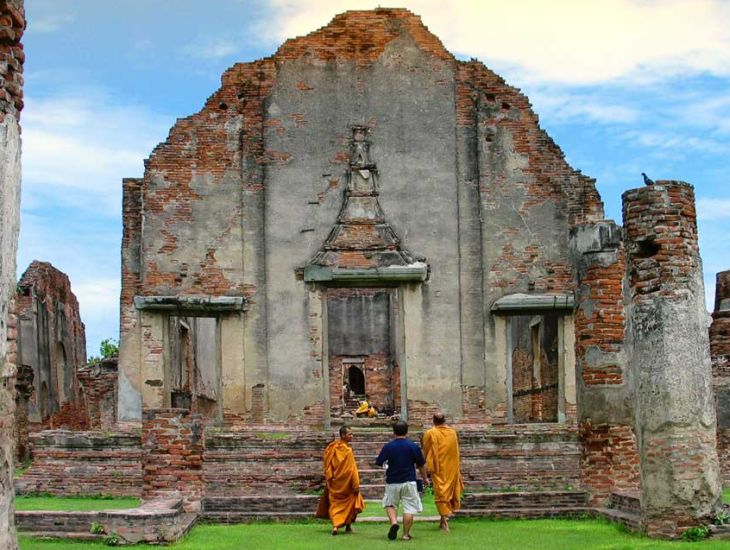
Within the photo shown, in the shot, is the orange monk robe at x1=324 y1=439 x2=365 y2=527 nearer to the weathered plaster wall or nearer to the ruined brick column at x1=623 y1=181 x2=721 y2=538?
the ruined brick column at x1=623 y1=181 x2=721 y2=538

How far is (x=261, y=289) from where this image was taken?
18969mm

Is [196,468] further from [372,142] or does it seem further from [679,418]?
[372,142]

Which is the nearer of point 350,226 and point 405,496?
point 405,496

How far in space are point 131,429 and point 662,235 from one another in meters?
9.59

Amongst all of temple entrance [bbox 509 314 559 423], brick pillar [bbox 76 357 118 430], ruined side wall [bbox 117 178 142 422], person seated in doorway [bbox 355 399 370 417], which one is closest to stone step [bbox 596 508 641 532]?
ruined side wall [bbox 117 178 142 422]

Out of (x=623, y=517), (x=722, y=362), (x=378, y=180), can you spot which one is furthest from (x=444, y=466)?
(x=722, y=362)

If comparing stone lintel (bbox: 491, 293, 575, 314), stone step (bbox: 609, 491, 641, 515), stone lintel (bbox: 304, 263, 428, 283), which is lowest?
stone step (bbox: 609, 491, 641, 515)

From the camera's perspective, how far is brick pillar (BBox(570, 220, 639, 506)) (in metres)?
13.5

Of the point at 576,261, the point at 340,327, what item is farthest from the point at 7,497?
the point at 340,327

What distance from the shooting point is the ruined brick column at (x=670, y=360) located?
10703 millimetres

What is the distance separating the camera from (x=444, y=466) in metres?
12.1

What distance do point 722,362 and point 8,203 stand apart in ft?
45.8

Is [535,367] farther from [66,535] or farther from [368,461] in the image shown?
[66,535]

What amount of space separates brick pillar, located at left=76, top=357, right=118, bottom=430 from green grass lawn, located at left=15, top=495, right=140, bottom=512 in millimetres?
6687
